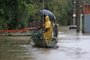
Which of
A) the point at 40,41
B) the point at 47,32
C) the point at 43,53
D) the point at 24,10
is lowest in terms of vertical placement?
the point at 43,53

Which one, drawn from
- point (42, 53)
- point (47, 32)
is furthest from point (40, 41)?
point (42, 53)

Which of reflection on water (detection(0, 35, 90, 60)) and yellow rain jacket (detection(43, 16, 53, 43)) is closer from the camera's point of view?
reflection on water (detection(0, 35, 90, 60))

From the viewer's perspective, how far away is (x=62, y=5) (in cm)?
8031

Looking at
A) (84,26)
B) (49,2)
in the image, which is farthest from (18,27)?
(49,2)

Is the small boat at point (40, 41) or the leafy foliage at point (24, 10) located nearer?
the small boat at point (40, 41)

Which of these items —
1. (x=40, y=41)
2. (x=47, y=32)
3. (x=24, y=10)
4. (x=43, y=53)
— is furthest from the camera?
(x=24, y=10)

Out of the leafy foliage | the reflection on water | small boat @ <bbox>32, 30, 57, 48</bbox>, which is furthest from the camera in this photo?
the leafy foliage

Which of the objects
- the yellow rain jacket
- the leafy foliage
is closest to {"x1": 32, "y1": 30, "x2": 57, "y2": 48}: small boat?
the yellow rain jacket

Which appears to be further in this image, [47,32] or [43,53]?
[47,32]

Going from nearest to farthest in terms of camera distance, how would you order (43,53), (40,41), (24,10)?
(43,53)
(40,41)
(24,10)

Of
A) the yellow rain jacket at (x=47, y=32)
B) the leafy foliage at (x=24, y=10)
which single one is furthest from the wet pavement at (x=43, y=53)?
the leafy foliage at (x=24, y=10)

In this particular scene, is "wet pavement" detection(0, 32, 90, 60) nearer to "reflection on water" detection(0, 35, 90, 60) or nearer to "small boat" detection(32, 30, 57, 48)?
"reflection on water" detection(0, 35, 90, 60)

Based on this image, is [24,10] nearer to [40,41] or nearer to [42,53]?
[40,41]

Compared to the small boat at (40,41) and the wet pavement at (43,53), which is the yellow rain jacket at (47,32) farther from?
the wet pavement at (43,53)
